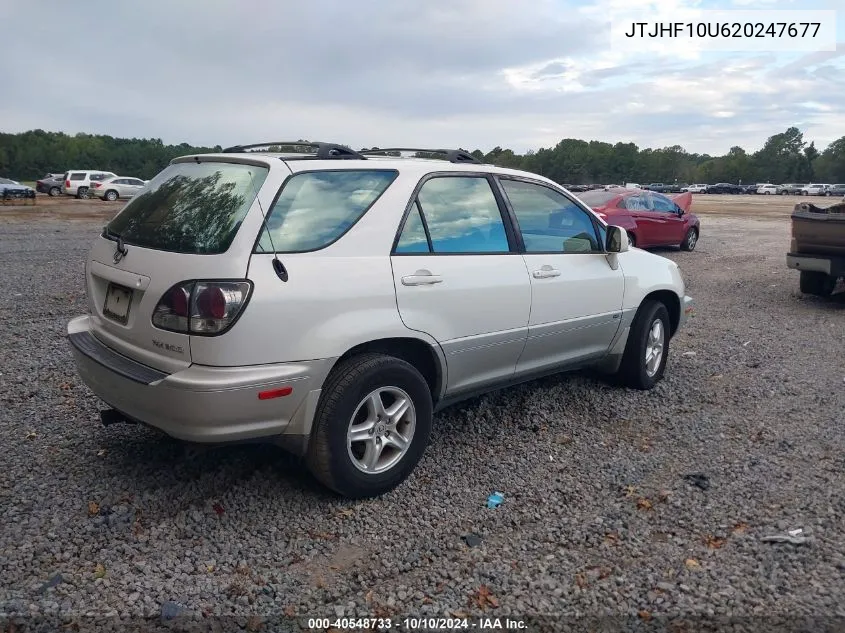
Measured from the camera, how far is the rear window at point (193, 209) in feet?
11.1

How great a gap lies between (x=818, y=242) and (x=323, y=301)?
8.39 m

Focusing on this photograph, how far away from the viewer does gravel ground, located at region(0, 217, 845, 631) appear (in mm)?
2932

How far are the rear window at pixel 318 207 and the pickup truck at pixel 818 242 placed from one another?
302 inches

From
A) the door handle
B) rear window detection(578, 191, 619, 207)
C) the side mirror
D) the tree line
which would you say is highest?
the tree line

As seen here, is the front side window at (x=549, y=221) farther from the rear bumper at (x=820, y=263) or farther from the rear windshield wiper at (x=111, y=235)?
the rear bumper at (x=820, y=263)

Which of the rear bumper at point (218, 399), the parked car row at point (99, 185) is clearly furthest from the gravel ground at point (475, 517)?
the parked car row at point (99, 185)

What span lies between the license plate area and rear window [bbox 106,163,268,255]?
0.83 ft

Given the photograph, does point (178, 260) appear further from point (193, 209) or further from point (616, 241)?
point (616, 241)

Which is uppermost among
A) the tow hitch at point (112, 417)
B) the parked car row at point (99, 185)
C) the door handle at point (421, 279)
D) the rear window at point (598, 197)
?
the parked car row at point (99, 185)

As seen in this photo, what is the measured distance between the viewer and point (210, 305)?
3168 mm

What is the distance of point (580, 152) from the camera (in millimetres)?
101500

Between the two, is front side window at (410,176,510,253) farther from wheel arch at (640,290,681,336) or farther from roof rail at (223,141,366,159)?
wheel arch at (640,290,681,336)

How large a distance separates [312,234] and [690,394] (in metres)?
3.63

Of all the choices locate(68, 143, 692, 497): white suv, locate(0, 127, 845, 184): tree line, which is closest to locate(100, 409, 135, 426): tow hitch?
locate(68, 143, 692, 497): white suv
